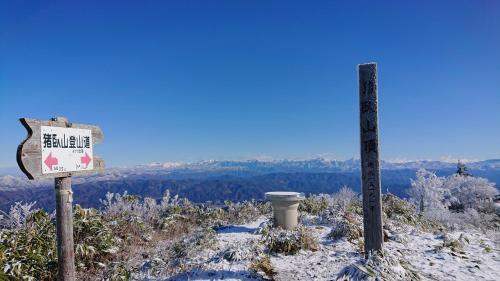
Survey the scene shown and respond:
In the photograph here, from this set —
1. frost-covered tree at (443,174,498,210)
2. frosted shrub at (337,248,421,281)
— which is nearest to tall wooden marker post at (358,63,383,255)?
frosted shrub at (337,248,421,281)

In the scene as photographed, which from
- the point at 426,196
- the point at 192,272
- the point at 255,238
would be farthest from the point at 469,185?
the point at 192,272

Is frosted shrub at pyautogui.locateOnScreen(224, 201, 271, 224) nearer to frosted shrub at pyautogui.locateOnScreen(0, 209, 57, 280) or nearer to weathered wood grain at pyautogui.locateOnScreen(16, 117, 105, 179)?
frosted shrub at pyautogui.locateOnScreen(0, 209, 57, 280)

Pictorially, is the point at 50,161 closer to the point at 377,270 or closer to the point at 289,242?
the point at 377,270

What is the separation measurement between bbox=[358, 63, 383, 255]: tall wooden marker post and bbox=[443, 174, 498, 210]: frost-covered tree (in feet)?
89.1

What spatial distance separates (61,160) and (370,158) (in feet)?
16.8

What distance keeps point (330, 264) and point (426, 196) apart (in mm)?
19585

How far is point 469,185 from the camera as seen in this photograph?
30.7 meters

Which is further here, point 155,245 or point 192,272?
point 155,245

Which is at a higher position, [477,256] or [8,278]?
[8,278]

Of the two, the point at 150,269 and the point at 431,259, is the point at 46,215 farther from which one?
the point at 431,259

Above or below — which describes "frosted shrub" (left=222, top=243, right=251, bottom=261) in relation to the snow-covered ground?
above

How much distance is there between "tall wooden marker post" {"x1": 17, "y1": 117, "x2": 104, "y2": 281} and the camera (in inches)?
147

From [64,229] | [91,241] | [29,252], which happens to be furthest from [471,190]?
[64,229]

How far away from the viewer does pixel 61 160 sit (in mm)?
4145
